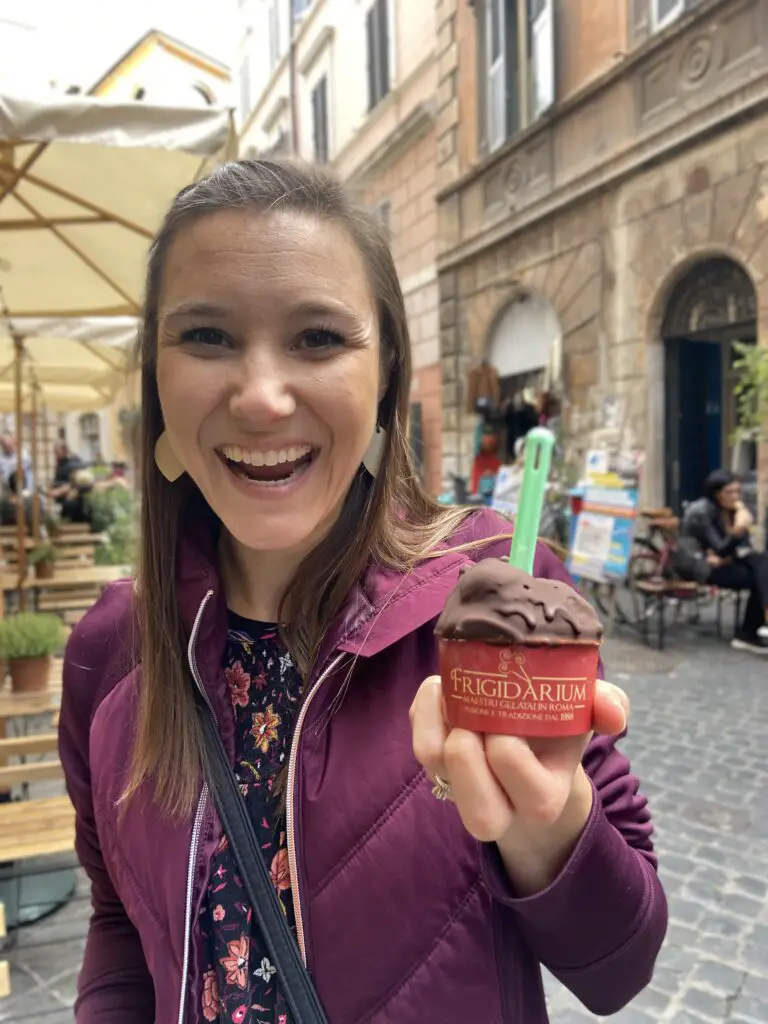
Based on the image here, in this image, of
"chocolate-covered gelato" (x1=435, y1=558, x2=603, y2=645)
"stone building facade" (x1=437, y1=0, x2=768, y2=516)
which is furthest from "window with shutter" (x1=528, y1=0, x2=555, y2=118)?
"chocolate-covered gelato" (x1=435, y1=558, x2=603, y2=645)

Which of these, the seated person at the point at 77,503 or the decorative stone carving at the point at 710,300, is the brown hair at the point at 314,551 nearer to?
the decorative stone carving at the point at 710,300

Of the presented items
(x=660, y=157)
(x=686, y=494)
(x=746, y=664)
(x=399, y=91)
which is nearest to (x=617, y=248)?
(x=660, y=157)

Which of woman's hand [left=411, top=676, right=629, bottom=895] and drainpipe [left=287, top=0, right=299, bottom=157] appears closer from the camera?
woman's hand [left=411, top=676, right=629, bottom=895]

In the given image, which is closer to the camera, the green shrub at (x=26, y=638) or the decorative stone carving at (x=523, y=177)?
the green shrub at (x=26, y=638)

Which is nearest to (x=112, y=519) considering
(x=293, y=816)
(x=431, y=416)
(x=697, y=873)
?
(x=431, y=416)

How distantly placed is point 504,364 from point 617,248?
3.32 metres

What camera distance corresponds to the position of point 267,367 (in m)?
1.08

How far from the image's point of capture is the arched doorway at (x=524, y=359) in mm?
10992

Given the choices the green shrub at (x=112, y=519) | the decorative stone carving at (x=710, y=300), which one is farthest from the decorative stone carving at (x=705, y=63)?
the green shrub at (x=112, y=519)

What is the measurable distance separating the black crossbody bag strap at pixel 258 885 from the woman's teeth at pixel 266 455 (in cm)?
39

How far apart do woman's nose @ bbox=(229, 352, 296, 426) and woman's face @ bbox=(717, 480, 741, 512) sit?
6.34 metres

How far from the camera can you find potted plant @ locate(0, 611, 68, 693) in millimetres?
3662

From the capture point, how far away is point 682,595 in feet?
22.2

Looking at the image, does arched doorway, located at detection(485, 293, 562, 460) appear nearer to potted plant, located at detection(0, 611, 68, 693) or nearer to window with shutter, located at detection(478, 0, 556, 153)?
window with shutter, located at detection(478, 0, 556, 153)
